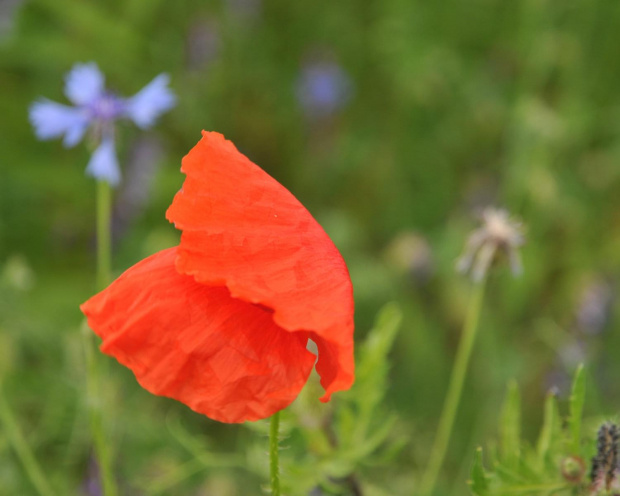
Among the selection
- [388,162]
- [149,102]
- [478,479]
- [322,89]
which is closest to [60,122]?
[149,102]

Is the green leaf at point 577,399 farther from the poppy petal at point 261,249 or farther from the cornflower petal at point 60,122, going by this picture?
the cornflower petal at point 60,122

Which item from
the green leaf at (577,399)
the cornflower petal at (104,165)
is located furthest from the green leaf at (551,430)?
the cornflower petal at (104,165)

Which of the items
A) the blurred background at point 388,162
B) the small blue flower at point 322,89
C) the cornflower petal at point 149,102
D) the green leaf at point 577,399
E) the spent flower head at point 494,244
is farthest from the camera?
the small blue flower at point 322,89

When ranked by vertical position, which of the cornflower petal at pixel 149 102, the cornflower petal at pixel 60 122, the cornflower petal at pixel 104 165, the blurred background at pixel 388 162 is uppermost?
the cornflower petal at pixel 149 102

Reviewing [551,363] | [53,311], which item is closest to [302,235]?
[53,311]

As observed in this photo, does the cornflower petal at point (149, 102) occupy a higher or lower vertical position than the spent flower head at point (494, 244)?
higher

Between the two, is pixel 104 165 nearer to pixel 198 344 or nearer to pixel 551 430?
pixel 198 344

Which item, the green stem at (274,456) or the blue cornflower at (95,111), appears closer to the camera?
the green stem at (274,456)
